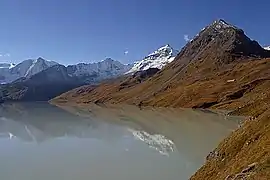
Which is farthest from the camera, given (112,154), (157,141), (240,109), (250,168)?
(240,109)

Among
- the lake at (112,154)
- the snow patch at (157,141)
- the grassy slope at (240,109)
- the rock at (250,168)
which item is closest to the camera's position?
the rock at (250,168)

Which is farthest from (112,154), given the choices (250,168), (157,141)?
(250,168)

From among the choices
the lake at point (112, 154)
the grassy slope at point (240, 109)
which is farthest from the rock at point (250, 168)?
the lake at point (112, 154)

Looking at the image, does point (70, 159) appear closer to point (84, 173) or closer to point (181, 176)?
point (84, 173)

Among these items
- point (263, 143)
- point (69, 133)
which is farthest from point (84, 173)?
point (69, 133)

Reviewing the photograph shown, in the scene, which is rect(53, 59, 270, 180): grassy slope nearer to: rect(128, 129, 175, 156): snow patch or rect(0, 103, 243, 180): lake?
rect(0, 103, 243, 180): lake

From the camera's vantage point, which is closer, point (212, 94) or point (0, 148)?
point (0, 148)

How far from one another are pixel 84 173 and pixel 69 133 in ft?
161

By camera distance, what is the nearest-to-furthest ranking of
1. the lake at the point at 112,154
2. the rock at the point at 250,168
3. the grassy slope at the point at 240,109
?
the rock at the point at 250,168 < the grassy slope at the point at 240,109 < the lake at the point at 112,154

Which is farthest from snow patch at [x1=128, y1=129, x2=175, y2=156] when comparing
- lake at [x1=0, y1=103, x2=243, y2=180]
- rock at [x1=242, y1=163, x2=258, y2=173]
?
rock at [x1=242, y1=163, x2=258, y2=173]

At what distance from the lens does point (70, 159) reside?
53.0 meters

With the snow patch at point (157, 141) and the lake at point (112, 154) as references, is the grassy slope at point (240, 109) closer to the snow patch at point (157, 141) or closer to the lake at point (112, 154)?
the lake at point (112, 154)

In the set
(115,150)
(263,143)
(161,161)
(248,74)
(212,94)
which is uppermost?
(248,74)

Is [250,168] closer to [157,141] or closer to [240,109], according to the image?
[157,141]
